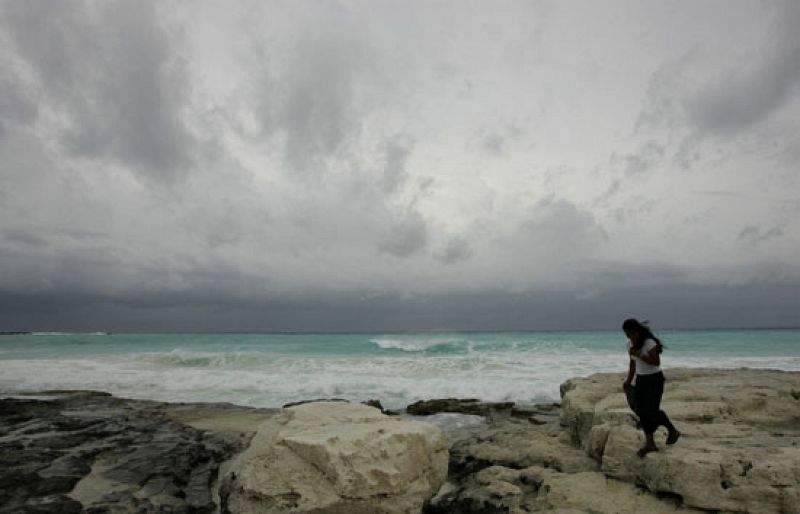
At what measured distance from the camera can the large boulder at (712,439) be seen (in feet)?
14.3

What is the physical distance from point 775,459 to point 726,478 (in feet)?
1.69

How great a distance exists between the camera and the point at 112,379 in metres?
18.3

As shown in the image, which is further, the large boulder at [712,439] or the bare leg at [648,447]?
the bare leg at [648,447]

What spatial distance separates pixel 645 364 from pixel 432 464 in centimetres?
257

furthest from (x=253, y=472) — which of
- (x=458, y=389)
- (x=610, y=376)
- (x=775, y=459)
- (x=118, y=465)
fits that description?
(x=458, y=389)

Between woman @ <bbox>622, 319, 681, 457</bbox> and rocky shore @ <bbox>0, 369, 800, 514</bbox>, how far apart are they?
274 millimetres

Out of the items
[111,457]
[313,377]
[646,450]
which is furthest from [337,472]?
[313,377]

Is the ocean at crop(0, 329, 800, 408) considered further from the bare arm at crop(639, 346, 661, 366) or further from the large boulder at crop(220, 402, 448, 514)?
the large boulder at crop(220, 402, 448, 514)

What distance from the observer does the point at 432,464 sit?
5539 millimetres

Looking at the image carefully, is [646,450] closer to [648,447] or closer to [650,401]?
[648,447]

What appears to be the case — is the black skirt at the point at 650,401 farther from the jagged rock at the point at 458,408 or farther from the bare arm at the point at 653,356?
the jagged rock at the point at 458,408

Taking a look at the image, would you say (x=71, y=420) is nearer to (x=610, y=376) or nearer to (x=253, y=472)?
(x=253, y=472)

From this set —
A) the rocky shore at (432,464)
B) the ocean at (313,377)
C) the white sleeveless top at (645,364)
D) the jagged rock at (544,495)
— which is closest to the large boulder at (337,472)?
the rocky shore at (432,464)

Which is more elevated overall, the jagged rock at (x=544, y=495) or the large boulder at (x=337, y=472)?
the large boulder at (x=337, y=472)
